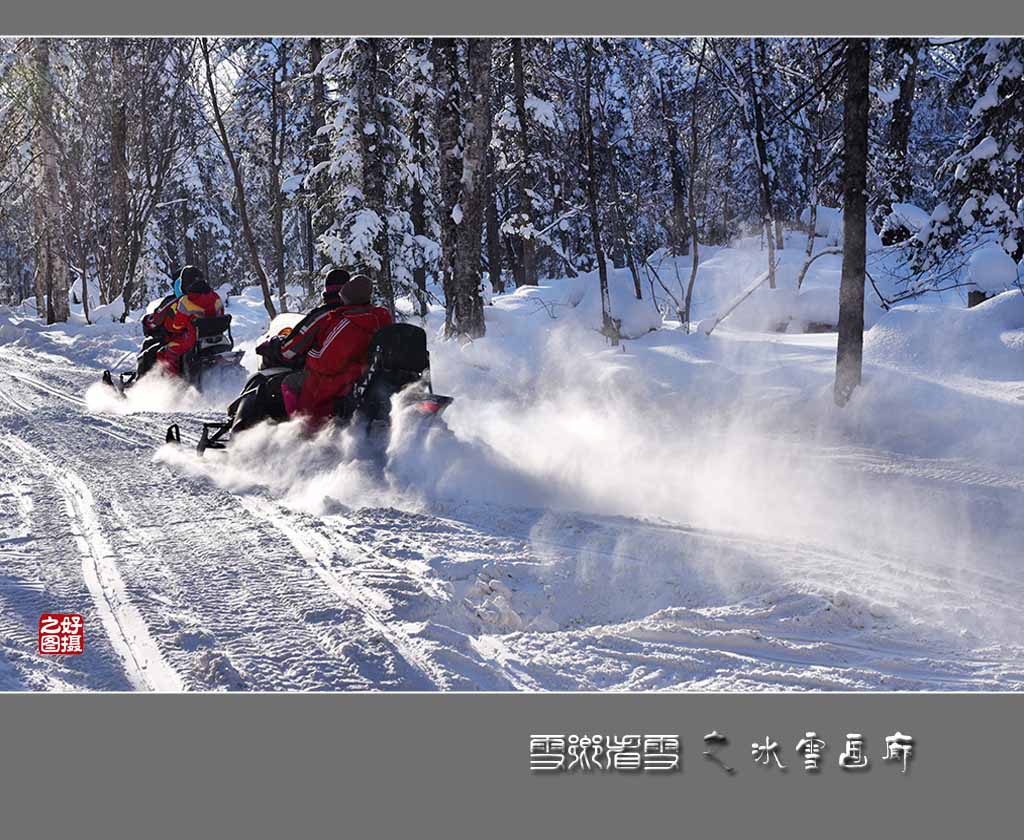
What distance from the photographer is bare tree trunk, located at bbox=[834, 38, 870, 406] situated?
9.31 meters

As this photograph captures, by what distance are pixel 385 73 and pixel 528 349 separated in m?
5.80

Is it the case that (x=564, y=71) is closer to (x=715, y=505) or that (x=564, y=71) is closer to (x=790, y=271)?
(x=790, y=271)

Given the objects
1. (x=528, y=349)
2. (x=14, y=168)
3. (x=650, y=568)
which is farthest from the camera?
(x=14, y=168)

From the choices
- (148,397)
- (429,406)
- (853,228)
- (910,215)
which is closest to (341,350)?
(429,406)

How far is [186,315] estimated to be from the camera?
1112 cm

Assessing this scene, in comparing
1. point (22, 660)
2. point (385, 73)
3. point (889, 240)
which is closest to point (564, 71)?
point (385, 73)

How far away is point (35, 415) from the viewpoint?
10172 mm

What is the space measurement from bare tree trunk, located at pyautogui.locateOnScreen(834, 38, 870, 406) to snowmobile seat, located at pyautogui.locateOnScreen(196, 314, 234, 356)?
272 inches

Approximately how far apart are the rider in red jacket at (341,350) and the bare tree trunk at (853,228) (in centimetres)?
463

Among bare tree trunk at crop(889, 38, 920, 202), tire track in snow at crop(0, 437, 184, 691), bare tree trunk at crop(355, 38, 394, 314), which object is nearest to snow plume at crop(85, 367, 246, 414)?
tire track in snow at crop(0, 437, 184, 691)

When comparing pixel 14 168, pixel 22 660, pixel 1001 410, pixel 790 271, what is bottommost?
pixel 22 660

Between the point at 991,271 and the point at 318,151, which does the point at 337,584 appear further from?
the point at 318,151

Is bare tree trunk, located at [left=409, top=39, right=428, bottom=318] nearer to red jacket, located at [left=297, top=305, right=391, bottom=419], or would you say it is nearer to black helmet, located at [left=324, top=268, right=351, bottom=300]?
black helmet, located at [left=324, top=268, right=351, bottom=300]

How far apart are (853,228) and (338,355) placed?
5426 millimetres
